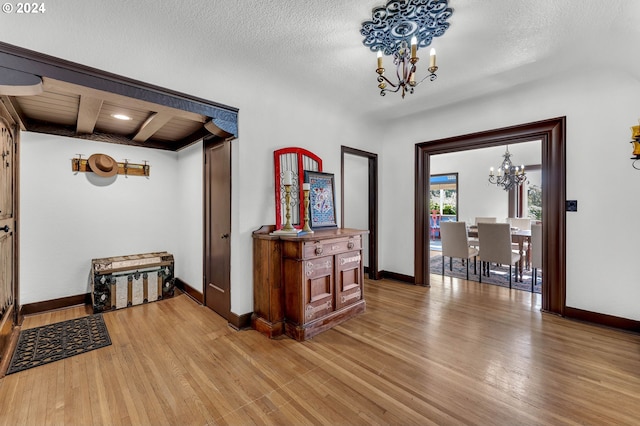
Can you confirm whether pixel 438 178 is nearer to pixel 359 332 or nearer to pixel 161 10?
pixel 359 332

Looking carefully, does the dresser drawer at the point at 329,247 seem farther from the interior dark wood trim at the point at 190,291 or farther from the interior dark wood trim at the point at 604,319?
the interior dark wood trim at the point at 604,319

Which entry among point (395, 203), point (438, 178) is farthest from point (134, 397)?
point (438, 178)

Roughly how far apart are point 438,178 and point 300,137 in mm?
6688

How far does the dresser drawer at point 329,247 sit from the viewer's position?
2633 millimetres

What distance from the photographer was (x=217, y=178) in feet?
10.5

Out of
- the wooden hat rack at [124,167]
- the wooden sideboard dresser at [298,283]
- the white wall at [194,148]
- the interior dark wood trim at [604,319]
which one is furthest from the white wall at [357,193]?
the wooden hat rack at [124,167]

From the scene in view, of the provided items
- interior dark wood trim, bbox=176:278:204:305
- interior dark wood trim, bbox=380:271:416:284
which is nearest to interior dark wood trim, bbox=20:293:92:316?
interior dark wood trim, bbox=176:278:204:305

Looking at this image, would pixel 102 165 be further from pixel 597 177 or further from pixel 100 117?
pixel 597 177

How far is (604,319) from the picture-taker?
2828 millimetres

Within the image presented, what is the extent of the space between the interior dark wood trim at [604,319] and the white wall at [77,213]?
16.9 ft

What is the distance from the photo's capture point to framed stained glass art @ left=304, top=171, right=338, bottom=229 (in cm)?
332

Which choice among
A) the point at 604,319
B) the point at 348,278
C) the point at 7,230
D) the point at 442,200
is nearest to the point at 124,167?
the point at 7,230

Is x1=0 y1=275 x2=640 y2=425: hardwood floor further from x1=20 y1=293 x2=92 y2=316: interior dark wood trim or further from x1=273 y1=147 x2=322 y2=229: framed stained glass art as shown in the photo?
x1=273 y1=147 x2=322 y2=229: framed stained glass art

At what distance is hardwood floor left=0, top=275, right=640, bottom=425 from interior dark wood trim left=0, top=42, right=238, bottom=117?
2068mm
